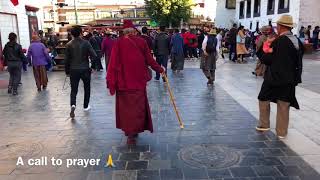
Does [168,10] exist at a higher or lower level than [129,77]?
higher

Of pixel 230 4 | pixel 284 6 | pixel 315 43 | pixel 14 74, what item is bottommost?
pixel 14 74

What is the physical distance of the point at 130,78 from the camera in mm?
4891

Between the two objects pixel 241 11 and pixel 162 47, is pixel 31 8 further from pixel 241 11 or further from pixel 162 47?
pixel 241 11

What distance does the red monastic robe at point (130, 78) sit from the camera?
4.88m

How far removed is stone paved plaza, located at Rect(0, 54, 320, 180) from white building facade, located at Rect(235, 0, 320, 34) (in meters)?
16.7

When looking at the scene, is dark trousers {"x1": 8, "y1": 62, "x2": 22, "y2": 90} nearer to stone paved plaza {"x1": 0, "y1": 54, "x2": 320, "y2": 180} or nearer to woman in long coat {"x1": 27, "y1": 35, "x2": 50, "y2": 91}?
woman in long coat {"x1": 27, "y1": 35, "x2": 50, "y2": 91}

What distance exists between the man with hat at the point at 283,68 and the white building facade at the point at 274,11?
1898cm

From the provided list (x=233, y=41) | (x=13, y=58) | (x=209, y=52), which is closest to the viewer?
(x=13, y=58)

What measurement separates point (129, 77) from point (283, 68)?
88.2 inches

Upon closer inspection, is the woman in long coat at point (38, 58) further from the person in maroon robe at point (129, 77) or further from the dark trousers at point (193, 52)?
the dark trousers at point (193, 52)

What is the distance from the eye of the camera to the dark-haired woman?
30.6 feet

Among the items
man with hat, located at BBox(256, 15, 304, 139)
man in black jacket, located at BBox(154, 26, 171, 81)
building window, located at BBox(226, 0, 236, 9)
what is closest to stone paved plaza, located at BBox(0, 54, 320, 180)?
man with hat, located at BBox(256, 15, 304, 139)

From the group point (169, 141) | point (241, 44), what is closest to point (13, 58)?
point (169, 141)

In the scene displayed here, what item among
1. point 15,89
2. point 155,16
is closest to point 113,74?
point 15,89
